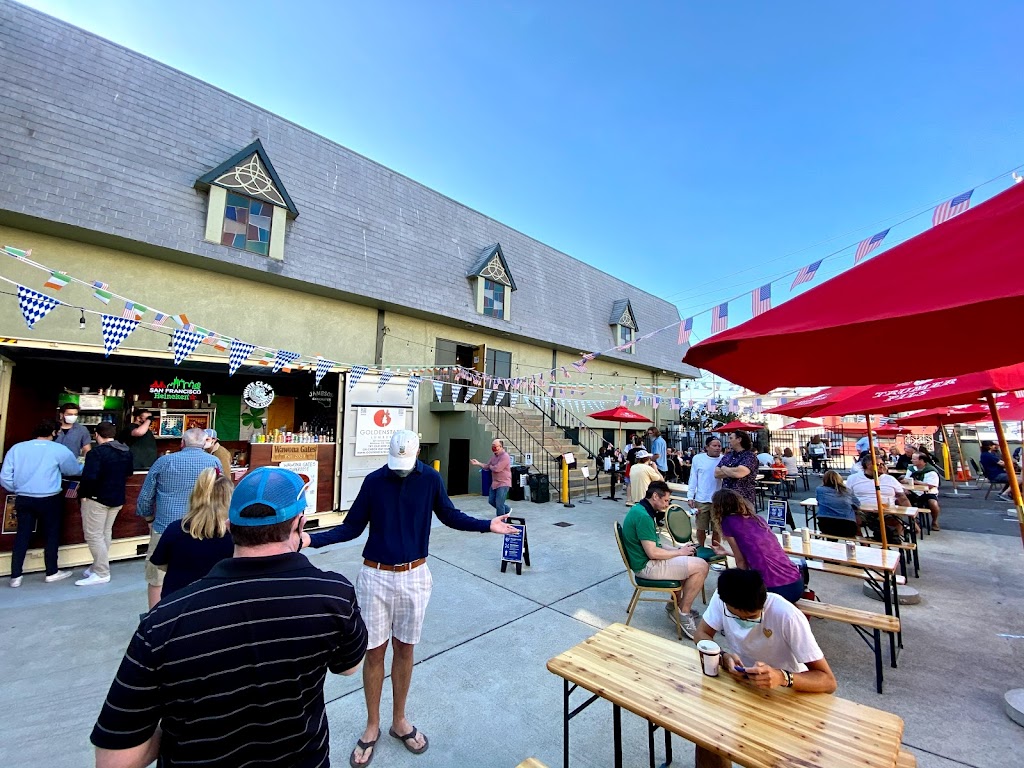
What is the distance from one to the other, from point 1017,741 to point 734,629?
2.23m

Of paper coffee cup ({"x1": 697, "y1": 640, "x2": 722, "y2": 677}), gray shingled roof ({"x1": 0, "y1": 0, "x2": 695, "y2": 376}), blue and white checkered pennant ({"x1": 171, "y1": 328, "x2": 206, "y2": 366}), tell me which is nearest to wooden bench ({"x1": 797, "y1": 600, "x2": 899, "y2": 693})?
paper coffee cup ({"x1": 697, "y1": 640, "x2": 722, "y2": 677})

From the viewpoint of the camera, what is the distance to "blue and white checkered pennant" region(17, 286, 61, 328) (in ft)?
15.6

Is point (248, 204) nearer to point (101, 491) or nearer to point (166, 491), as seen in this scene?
point (101, 491)

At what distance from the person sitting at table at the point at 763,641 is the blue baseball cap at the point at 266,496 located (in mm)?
2129

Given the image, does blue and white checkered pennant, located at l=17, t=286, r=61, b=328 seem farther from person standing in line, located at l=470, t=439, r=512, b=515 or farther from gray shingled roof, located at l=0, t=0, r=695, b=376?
person standing in line, located at l=470, t=439, r=512, b=515

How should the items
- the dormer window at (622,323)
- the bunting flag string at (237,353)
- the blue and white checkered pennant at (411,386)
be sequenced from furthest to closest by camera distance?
1. the dormer window at (622,323)
2. the blue and white checkered pennant at (411,386)
3. the bunting flag string at (237,353)

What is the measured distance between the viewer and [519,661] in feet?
12.1

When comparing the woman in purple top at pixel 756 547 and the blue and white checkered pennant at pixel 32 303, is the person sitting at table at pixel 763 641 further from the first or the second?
the blue and white checkered pennant at pixel 32 303

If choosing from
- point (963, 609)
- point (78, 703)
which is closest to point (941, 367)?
point (963, 609)

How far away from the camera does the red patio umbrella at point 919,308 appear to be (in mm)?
1429

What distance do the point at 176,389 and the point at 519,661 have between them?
29.2ft

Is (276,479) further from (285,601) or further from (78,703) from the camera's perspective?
(78,703)

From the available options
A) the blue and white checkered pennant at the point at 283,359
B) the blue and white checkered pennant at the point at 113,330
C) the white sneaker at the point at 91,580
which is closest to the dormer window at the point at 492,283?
the blue and white checkered pennant at the point at 283,359

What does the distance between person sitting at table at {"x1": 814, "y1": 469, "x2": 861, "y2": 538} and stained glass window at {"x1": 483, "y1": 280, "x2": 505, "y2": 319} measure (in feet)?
33.6
